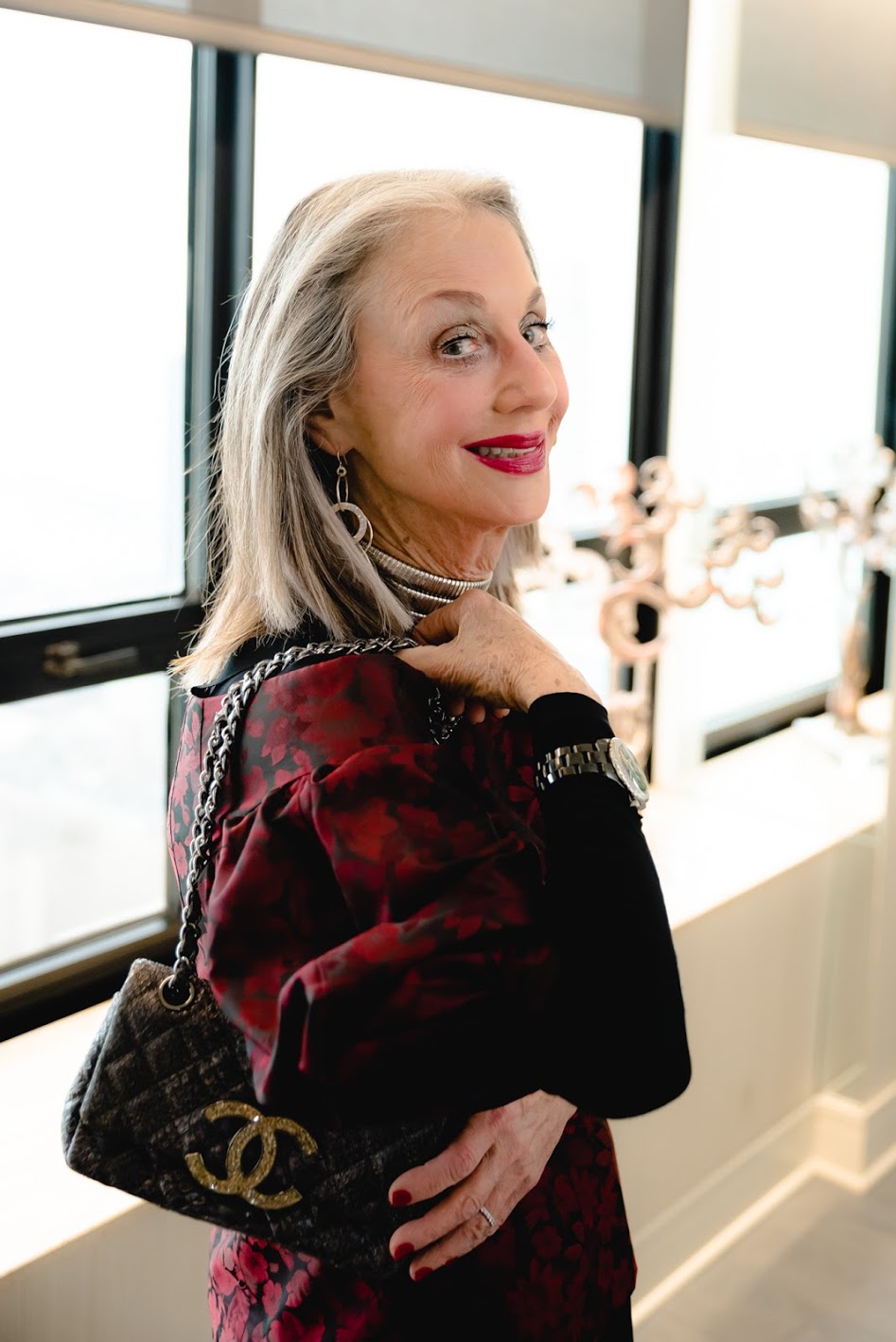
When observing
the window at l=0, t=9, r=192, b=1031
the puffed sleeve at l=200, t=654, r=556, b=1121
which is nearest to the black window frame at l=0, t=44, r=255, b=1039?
the window at l=0, t=9, r=192, b=1031

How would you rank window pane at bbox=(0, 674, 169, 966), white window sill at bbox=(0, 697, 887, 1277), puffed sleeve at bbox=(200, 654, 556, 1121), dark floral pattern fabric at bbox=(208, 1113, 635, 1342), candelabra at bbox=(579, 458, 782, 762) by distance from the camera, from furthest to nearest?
candelabra at bbox=(579, 458, 782, 762), window pane at bbox=(0, 674, 169, 966), white window sill at bbox=(0, 697, 887, 1277), dark floral pattern fabric at bbox=(208, 1113, 635, 1342), puffed sleeve at bbox=(200, 654, 556, 1121)

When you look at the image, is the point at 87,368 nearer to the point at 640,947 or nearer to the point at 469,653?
the point at 469,653

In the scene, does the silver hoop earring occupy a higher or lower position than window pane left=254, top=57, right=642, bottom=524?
lower

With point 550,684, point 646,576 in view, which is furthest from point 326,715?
point 646,576

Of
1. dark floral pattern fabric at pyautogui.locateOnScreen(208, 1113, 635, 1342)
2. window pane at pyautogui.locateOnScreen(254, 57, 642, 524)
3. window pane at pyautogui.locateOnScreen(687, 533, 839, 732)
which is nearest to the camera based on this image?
dark floral pattern fabric at pyautogui.locateOnScreen(208, 1113, 635, 1342)

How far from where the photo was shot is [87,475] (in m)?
2.25

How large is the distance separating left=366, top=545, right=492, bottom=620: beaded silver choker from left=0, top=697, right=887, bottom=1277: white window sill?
0.85 meters

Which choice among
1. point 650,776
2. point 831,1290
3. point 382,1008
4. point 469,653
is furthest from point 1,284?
point 831,1290

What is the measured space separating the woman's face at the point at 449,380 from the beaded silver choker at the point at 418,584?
5 cm

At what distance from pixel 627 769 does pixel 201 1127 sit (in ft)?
1.46

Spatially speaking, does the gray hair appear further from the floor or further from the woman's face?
the floor

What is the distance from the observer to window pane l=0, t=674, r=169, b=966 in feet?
7.31

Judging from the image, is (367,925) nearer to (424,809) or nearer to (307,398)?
(424,809)

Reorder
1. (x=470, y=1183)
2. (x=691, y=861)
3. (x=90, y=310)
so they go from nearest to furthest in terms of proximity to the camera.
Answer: (x=470, y=1183) < (x=90, y=310) < (x=691, y=861)
